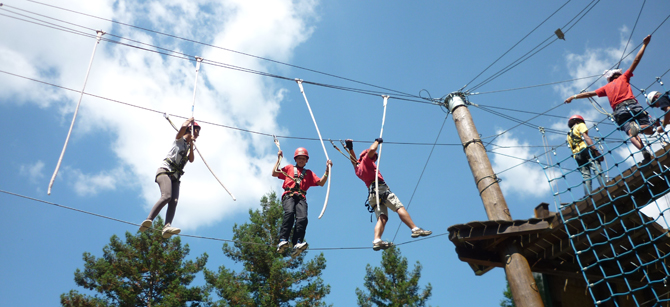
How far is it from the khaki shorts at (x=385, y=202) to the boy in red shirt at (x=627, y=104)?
2.79m

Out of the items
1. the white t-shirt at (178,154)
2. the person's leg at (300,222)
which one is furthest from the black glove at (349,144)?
the white t-shirt at (178,154)

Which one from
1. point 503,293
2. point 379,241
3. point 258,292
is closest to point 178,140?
point 379,241

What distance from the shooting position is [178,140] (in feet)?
20.6

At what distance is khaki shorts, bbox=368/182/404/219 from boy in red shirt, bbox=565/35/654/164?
279cm

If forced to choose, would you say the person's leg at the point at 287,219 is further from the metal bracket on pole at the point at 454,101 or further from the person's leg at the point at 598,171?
the person's leg at the point at 598,171

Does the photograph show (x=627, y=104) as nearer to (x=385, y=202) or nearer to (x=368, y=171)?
(x=385, y=202)

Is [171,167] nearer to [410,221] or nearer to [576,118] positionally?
[410,221]

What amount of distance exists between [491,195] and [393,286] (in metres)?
13.9

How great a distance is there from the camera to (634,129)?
5520 millimetres

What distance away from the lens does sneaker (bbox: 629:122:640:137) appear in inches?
216

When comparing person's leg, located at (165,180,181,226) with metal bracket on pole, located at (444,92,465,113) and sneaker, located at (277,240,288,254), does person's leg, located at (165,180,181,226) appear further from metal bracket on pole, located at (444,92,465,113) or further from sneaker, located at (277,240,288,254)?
metal bracket on pole, located at (444,92,465,113)

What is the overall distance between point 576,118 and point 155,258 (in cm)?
1462

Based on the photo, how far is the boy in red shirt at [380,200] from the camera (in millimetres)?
5953

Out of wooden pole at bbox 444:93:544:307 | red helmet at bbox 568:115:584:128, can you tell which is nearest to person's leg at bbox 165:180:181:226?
wooden pole at bbox 444:93:544:307
